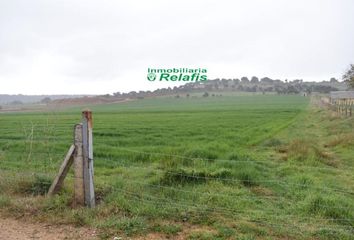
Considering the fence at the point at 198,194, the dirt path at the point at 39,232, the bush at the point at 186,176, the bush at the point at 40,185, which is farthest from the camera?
the bush at the point at 186,176

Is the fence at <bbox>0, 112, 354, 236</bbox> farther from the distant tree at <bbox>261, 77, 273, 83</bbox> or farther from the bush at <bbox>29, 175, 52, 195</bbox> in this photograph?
the distant tree at <bbox>261, 77, 273, 83</bbox>

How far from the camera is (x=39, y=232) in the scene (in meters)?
5.03

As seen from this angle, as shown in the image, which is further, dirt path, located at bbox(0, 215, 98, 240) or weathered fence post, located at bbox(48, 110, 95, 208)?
weathered fence post, located at bbox(48, 110, 95, 208)

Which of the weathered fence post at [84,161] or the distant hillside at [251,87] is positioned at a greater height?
the distant hillside at [251,87]

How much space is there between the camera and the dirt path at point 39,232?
485 centimetres

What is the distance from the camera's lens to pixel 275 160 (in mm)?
11586

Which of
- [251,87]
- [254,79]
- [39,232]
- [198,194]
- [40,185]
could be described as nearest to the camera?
[39,232]

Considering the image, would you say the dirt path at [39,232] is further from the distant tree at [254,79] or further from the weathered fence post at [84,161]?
the distant tree at [254,79]

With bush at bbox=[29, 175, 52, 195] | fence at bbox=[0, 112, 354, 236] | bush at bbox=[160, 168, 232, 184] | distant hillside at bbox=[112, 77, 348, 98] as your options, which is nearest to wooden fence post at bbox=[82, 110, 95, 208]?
fence at bbox=[0, 112, 354, 236]

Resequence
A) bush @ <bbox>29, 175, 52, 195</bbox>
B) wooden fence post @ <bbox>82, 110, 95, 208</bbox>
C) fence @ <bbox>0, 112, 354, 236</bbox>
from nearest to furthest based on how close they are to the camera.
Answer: fence @ <bbox>0, 112, 354, 236</bbox>
wooden fence post @ <bbox>82, 110, 95, 208</bbox>
bush @ <bbox>29, 175, 52, 195</bbox>

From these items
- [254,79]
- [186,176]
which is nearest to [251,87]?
[254,79]

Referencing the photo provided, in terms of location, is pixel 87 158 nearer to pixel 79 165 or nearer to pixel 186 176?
pixel 79 165

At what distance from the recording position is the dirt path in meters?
4.85

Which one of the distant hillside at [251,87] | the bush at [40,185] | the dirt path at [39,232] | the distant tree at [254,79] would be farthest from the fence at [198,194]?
the distant tree at [254,79]
